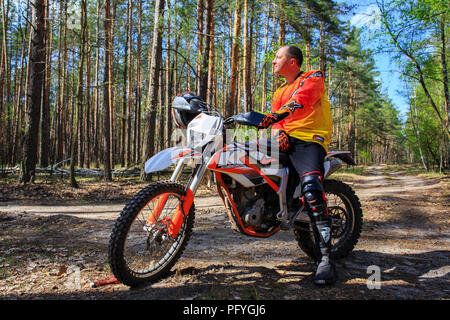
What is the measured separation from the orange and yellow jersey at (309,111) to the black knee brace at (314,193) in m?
0.40

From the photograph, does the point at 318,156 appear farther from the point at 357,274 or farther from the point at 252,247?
the point at 252,247

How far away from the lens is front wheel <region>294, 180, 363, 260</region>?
322 cm

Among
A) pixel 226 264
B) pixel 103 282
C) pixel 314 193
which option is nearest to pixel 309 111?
pixel 314 193

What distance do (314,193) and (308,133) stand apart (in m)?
0.60

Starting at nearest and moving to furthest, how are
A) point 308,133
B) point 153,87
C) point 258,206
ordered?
point 258,206
point 308,133
point 153,87

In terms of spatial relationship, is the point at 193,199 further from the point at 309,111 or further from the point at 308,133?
the point at 309,111

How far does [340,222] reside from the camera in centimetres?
339

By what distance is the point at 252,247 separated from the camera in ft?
11.9

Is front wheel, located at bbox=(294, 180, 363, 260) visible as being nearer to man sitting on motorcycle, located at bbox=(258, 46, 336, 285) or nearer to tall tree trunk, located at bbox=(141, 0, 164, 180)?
man sitting on motorcycle, located at bbox=(258, 46, 336, 285)

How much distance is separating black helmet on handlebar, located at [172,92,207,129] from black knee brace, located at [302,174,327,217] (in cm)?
122

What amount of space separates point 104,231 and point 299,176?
310 centimetres

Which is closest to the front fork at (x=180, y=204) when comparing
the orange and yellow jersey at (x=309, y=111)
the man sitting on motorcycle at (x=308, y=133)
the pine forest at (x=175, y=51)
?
the man sitting on motorcycle at (x=308, y=133)
